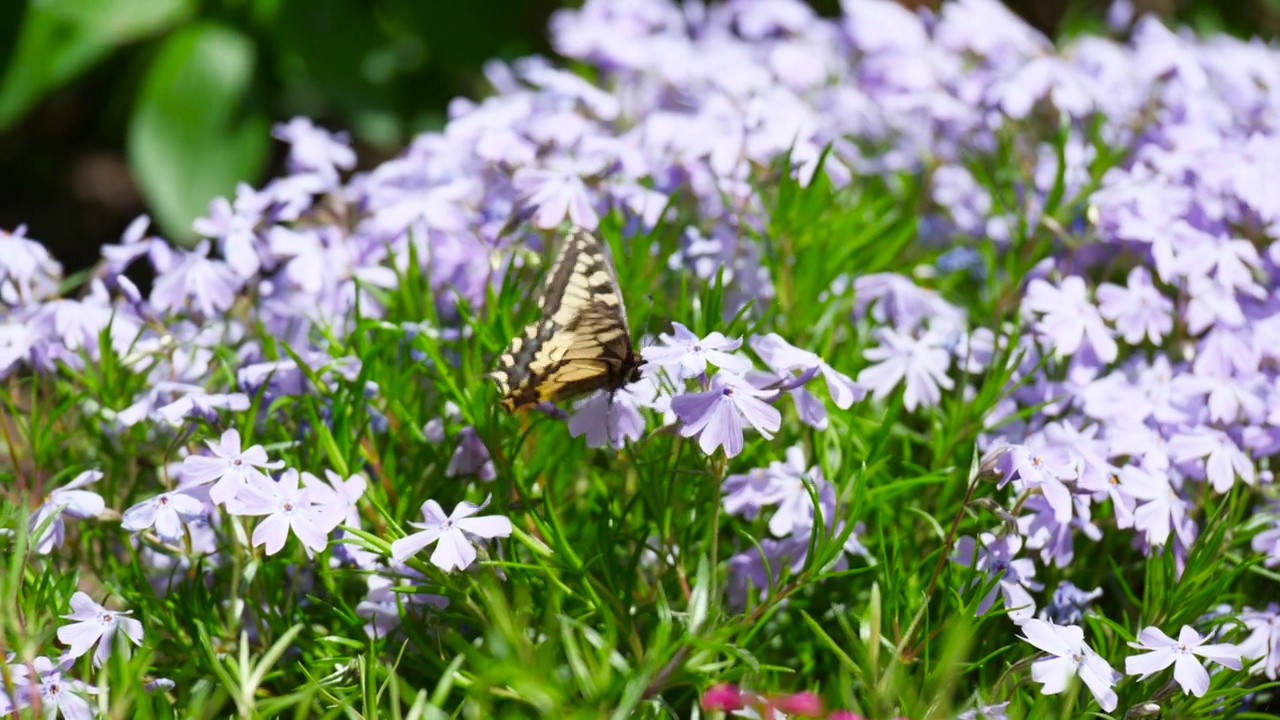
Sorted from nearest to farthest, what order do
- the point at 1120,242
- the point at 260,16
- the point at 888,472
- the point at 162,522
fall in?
the point at 162,522 → the point at 888,472 → the point at 1120,242 → the point at 260,16

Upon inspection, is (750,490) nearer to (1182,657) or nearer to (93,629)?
(1182,657)

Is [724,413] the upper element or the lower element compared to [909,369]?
upper

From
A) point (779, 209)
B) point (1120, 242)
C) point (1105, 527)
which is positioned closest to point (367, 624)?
point (779, 209)

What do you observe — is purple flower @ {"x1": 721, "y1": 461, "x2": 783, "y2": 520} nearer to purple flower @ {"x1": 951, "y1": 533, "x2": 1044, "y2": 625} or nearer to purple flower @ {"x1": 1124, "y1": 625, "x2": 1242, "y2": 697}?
purple flower @ {"x1": 951, "y1": 533, "x2": 1044, "y2": 625}

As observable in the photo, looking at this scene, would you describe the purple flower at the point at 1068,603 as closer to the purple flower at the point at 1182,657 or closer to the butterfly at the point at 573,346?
the purple flower at the point at 1182,657

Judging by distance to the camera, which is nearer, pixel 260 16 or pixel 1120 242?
pixel 1120 242

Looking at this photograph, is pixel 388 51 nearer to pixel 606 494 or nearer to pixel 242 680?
pixel 606 494

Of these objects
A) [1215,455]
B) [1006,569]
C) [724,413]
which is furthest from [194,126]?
[1215,455]

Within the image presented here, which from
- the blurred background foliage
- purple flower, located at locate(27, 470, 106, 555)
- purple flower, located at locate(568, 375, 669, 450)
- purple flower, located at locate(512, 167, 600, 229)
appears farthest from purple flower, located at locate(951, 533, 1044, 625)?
the blurred background foliage
